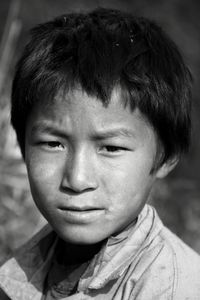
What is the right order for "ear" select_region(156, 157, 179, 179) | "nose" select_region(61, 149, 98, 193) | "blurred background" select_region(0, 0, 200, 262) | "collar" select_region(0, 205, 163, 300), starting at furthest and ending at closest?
1. "blurred background" select_region(0, 0, 200, 262)
2. "ear" select_region(156, 157, 179, 179)
3. "collar" select_region(0, 205, 163, 300)
4. "nose" select_region(61, 149, 98, 193)

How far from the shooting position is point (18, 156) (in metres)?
4.00

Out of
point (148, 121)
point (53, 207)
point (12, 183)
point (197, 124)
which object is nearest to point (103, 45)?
point (148, 121)

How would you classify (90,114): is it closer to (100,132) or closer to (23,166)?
(100,132)

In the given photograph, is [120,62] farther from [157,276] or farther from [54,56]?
[157,276]

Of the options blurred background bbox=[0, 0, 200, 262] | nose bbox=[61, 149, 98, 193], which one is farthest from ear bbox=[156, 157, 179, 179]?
blurred background bbox=[0, 0, 200, 262]

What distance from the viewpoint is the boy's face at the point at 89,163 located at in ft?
6.55

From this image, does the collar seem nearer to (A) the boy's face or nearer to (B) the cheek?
(A) the boy's face

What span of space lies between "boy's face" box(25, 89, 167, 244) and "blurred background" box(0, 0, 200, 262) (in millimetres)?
1730

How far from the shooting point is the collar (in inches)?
84.7

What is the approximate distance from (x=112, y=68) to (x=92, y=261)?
0.74m

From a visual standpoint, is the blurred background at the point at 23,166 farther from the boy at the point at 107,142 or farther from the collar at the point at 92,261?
the boy at the point at 107,142

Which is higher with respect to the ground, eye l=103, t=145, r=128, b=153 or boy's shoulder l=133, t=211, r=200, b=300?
eye l=103, t=145, r=128, b=153

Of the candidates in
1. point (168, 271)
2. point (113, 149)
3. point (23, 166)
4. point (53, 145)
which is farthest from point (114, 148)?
point (23, 166)

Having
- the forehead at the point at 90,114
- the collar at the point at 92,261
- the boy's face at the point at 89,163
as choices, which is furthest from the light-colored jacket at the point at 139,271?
the forehead at the point at 90,114
